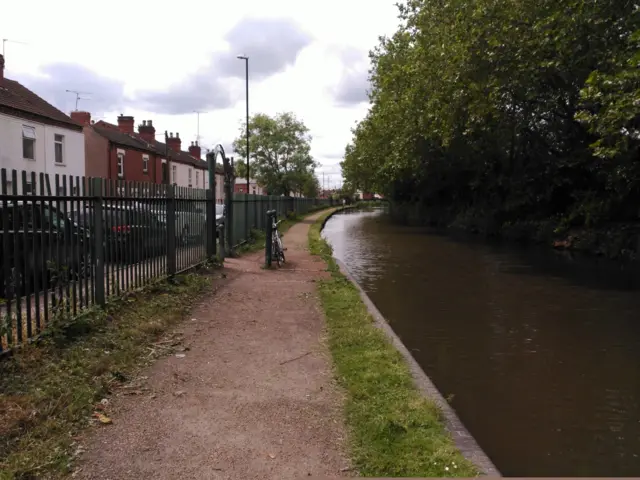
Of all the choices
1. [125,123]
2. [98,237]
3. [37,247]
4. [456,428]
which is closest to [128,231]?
[98,237]

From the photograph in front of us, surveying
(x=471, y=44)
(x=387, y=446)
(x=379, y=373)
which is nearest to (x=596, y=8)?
(x=471, y=44)

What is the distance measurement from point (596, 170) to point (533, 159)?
3984 mm

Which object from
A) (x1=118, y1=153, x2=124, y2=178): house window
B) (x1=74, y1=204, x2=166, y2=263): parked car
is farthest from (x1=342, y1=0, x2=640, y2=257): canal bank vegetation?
(x1=118, y1=153, x2=124, y2=178): house window

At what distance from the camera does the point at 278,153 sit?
2197 inches

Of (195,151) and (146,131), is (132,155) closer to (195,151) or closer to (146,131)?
(146,131)

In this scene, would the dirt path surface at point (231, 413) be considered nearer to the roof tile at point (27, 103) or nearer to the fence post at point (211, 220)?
the fence post at point (211, 220)

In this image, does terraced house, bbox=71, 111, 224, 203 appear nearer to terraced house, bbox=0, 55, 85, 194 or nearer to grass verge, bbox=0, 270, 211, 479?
terraced house, bbox=0, 55, 85, 194

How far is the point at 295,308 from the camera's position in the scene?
8.45 m

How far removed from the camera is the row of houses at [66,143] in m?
22.0

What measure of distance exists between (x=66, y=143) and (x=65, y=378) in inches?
959

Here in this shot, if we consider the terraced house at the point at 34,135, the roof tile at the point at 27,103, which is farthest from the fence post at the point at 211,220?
the roof tile at the point at 27,103

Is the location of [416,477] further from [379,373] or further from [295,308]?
[295,308]

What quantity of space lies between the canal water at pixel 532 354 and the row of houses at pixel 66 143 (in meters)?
9.06

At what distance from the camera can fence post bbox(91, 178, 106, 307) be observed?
6523 millimetres
